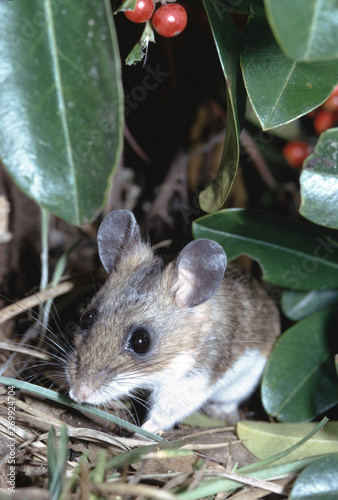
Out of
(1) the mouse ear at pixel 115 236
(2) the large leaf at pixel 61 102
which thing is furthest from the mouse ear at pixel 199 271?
(2) the large leaf at pixel 61 102

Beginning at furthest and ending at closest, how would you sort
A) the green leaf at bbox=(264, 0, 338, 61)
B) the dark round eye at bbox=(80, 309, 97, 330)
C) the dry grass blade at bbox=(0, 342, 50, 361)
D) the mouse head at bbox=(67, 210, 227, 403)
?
1. the dry grass blade at bbox=(0, 342, 50, 361)
2. the dark round eye at bbox=(80, 309, 97, 330)
3. the mouse head at bbox=(67, 210, 227, 403)
4. the green leaf at bbox=(264, 0, 338, 61)

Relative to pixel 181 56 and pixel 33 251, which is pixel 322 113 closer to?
pixel 181 56

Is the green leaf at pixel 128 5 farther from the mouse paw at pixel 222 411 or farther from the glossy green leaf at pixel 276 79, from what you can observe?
the mouse paw at pixel 222 411

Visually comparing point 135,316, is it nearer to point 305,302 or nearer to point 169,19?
point 305,302

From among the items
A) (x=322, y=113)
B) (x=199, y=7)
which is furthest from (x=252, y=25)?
(x=322, y=113)

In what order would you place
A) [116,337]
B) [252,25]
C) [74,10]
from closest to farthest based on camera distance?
[74,10], [252,25], [116,337]

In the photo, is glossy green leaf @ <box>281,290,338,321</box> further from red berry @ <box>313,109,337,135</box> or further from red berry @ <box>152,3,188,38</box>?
red berry @ <box>152,3,188,38</box>

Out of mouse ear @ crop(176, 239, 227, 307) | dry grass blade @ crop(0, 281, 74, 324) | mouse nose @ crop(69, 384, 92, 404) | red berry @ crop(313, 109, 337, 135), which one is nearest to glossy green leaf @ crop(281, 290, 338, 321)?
mouse ear @ crop(176, 239, 227, 307)
